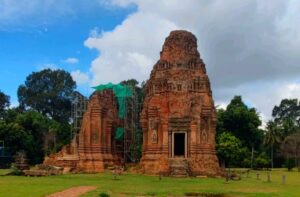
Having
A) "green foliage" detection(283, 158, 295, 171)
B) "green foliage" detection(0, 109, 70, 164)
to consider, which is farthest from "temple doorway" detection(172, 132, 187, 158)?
"green foliage" detection(283, 158, 295, 171)

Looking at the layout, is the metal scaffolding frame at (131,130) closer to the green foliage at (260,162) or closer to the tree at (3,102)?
the green foliage at (260,162)

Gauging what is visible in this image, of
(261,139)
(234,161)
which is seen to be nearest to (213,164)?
(234,161)

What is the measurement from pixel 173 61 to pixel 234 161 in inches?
996

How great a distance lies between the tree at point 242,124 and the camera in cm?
6831

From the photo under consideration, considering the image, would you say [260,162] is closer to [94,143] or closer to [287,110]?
[94,143]

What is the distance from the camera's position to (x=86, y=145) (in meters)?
47.2

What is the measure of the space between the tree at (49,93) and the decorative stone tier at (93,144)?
4492cm

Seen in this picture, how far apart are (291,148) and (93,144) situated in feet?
113

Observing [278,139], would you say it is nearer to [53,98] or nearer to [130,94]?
[130,94]

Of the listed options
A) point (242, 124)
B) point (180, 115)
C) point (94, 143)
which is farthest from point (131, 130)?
point (242, 124)

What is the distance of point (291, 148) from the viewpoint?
227 ft

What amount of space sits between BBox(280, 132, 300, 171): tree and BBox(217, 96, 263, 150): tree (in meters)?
4.20

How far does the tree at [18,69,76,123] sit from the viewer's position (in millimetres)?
93938

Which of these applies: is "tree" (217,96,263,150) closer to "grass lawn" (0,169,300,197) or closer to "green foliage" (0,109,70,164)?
"green foliage" (0,109,70,164)
